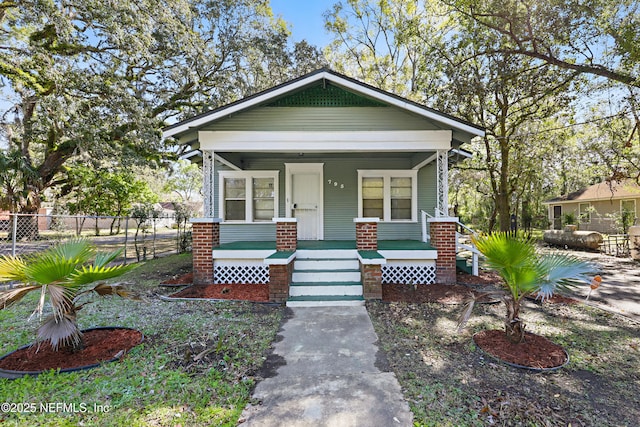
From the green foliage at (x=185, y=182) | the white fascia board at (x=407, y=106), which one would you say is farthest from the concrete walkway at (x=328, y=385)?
the green foliage at (x=185, y=182)

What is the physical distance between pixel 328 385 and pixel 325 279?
134 inches

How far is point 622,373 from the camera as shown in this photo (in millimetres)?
3350

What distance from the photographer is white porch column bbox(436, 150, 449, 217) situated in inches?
292

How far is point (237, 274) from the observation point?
23.3 feet

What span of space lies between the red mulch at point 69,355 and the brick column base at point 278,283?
2363mm

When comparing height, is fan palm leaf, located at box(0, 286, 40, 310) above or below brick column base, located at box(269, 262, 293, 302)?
above

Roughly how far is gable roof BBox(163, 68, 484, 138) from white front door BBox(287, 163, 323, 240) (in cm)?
271

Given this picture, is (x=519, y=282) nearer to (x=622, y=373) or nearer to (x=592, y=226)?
(x=622, y=373)

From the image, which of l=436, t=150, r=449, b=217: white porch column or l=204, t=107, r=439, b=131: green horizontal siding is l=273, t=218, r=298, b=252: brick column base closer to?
l=204, t=107, r=439, b=131: green horizontal siding

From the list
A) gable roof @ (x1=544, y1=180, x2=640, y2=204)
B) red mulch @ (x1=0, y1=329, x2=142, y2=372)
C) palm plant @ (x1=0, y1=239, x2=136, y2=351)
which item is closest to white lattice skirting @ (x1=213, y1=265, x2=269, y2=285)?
red mulch @ (x1=0, y1=329, x2=142, y2=372)

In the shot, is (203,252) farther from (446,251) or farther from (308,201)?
(446,251)

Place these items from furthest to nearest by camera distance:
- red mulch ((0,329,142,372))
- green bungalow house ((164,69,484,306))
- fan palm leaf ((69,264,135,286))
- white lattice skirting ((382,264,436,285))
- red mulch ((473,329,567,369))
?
white lattice skirting ((382,264,436,285)), green bungalow house ((164,69,484,306)), red mulch ((473,329,567,369)), red mulch ((0,329,142,372)), fan palm leaf ((69,264,135,286))

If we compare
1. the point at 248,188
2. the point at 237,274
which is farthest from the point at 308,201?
the point at 237,274

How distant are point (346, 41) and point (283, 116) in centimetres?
1775
